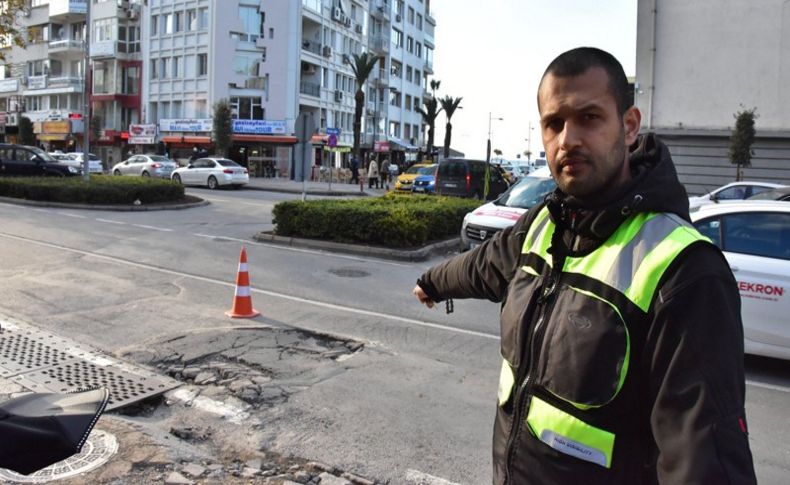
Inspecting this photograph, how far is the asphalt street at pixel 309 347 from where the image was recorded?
170 inches

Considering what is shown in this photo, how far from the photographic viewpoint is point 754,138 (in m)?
30.1

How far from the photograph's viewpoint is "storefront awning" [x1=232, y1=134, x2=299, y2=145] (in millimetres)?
49062

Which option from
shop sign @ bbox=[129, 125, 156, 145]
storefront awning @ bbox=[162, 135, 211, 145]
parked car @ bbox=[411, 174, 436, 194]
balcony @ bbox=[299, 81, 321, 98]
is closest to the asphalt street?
parked car @ bbox=[411, 174, 436, 194]

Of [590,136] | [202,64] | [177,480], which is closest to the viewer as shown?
[590,136]

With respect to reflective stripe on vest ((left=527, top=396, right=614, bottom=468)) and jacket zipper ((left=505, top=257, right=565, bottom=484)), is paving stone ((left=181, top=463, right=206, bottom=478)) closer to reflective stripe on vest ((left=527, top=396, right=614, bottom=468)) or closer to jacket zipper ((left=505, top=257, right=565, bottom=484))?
jacket zipper ((left=505, top=257, right=565, bottom=484))

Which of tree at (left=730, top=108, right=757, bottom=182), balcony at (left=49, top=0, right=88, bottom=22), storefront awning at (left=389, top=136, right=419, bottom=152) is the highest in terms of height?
balcony at (left=49, top=0, right=88, bottom=22)

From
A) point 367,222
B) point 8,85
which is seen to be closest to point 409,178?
point 367,222

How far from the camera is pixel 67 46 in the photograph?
59.3 m

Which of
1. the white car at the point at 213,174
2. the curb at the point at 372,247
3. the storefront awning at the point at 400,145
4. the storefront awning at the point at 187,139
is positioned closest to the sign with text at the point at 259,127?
the storefront awning at the point at 187,139

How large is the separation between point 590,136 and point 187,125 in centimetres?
5310

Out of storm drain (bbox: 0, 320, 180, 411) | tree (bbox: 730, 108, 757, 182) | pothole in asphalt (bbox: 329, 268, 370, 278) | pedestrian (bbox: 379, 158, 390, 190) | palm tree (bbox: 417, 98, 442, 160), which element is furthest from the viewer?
palm tree (bbox: 417, 98, 442, 160)

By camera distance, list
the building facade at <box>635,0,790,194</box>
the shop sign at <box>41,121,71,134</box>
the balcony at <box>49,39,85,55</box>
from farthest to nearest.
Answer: the balcony at <box>49,39,85,55</box> → the shop sign at <box>41,121,71,134</box> → the building facade at <box>635,0,790,194</box>

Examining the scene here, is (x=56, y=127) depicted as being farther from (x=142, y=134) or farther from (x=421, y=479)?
(x=421, y=479)

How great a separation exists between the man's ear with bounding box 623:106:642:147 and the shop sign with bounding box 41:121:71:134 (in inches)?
2573
